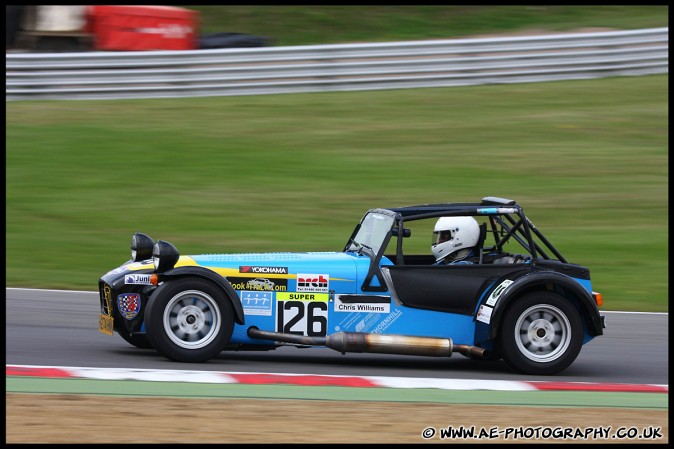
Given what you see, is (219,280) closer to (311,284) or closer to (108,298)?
(311,284)

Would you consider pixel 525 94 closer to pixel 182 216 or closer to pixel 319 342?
pixel 182 216

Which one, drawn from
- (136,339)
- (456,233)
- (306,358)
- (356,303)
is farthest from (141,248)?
(456,233)

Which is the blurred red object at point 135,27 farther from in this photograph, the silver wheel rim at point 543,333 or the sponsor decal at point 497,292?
Result: the silver wheel rim at point 543,333

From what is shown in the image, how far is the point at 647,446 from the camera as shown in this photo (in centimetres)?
572

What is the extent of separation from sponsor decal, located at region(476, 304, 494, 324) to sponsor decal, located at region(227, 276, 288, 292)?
1.43 meters

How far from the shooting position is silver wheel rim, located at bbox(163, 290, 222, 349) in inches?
292

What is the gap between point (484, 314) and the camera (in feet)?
25.1

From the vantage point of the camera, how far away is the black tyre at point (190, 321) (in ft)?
24.1

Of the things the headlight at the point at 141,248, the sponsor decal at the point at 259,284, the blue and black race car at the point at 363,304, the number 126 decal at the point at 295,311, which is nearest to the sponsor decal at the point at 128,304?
the blue and black race car at the point at 363,304

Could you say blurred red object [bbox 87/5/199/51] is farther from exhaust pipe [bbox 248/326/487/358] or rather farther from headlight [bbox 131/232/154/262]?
exhaust pipe [bbox 248/326/487/358]

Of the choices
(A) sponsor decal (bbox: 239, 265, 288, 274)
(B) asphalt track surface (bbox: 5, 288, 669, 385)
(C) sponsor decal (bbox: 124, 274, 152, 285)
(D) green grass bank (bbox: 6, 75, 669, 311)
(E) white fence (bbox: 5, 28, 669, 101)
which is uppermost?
(E) white fence (bbox: 5, 28, 669, 101)

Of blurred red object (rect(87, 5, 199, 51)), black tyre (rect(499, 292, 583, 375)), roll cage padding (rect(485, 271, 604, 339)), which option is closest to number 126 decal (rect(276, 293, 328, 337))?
roll cage padding (rect(485, 271, 604, 339))

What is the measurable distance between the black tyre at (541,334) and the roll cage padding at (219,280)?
74.7 inches

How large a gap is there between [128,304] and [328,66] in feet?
41.3
